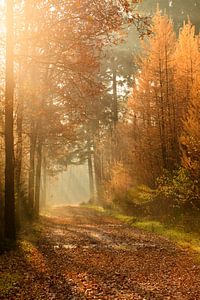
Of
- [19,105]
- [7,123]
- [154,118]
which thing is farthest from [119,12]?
[154,118]

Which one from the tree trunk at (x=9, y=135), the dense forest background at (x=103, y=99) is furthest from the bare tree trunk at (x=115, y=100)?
the tree trunk at (x=9, y=135)

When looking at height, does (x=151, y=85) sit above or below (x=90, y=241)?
above

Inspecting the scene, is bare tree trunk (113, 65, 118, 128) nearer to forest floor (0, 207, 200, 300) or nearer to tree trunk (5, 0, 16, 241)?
forest floor (0, 207, 200, 300)

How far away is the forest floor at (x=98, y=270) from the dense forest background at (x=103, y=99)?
5.96 feet

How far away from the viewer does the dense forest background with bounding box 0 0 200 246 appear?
11.8 m

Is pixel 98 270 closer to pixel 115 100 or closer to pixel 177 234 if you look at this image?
pixel 177 234

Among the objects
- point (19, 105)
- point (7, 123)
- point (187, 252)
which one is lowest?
point (187, 252)

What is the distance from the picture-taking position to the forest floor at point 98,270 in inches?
291

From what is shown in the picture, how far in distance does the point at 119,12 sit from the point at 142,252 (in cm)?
671

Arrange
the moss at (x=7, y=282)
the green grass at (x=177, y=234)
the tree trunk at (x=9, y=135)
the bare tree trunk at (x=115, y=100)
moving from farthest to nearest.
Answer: the bare tree trunk at (x=115, y=100)
the green grass at (x=177, y=234)
the tree trunk at (x=9, y=135)
the moss at (x=7, y=282)

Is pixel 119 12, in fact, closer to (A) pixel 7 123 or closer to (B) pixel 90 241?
(A) pixel 7 123

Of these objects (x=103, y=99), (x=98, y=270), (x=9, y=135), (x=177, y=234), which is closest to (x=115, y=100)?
(x=103, y=99)

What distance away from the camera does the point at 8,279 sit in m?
8.12

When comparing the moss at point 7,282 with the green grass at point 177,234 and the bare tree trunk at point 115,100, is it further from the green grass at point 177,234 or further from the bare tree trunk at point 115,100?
the bare tree trunk at point 115,100
